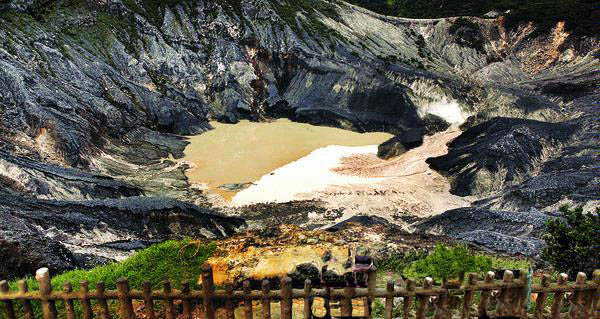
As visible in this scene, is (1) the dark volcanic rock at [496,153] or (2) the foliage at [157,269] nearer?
(2) the foliage at [157,269]

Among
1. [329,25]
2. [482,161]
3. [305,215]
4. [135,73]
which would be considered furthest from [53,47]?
[482,161]

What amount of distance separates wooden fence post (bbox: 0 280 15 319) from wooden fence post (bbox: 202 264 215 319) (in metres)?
3.08

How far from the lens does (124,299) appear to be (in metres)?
7.17

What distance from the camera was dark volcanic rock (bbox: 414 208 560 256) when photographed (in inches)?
595

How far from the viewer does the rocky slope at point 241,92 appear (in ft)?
74.2

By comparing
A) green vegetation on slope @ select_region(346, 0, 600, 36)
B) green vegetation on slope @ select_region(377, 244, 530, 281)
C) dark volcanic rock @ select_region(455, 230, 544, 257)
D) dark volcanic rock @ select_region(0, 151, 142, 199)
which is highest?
green vegetation on slope @ select_region(346, 0, 600, 36)

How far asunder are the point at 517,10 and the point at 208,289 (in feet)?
235

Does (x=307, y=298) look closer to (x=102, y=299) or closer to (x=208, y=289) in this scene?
(x=208, y=289)

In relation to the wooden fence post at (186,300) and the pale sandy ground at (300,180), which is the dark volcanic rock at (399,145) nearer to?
the pale sandy ground at (300,180)

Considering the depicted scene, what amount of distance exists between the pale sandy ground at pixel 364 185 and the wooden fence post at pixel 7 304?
18.1m

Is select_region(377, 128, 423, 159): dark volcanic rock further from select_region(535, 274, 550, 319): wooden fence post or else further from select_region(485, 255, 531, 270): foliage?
select_region(535, 274, 550, 319): wooden fence post

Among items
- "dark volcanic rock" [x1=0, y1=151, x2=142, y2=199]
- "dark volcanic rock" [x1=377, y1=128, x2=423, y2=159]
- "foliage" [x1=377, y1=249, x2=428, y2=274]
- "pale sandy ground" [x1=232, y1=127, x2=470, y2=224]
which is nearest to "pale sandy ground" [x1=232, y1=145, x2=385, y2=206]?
"pale sandy ground" [x1=232, y1=127, x2=470, y2=224]

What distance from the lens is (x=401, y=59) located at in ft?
177

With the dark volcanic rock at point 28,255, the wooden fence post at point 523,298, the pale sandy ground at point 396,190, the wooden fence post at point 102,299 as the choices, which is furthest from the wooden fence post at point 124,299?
the pale sandy ground at point 396,190
